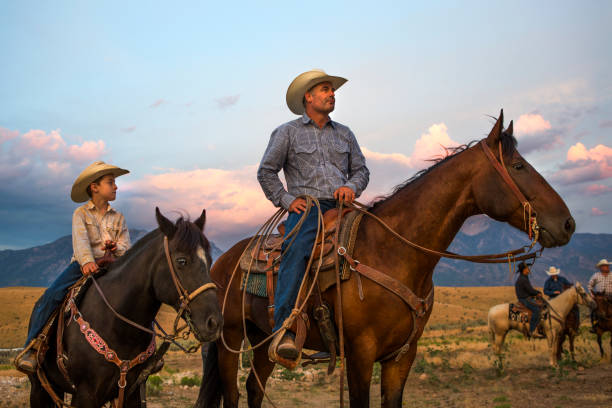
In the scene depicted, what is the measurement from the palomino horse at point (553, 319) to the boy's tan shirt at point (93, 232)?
43.9ft

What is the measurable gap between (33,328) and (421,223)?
3.80 meters

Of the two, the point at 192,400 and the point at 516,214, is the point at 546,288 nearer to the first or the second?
the point at 192,400

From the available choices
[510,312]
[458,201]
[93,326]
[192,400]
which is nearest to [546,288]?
[510,312]

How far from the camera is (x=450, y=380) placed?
13.1 m

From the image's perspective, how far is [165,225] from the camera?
155 inches

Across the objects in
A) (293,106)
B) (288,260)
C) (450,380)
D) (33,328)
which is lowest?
(450,380)

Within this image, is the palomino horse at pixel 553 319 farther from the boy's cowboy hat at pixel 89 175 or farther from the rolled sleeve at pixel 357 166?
the boy's cowboy hat at pixel 89 175

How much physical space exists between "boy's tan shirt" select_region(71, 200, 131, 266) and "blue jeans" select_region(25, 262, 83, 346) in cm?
16

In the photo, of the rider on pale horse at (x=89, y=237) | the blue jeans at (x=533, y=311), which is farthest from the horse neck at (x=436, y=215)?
the blue jeans at (x=533, y=311)

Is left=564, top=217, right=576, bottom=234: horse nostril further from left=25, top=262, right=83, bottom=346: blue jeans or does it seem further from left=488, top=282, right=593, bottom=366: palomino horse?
left=488, top=282, right=593, bottom=366: palomino horse

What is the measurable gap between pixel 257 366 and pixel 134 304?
2029 mm

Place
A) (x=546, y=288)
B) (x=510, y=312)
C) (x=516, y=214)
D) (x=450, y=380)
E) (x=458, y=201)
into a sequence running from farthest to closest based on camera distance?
(x=546, y=288), (x=510, y=312), (x=450, y=380), (x=458, y=201), (x=516, y=214)

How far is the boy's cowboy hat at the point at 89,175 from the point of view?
4.95 m

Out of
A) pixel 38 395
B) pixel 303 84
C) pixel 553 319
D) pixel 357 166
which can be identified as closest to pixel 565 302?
pixel 553 319
